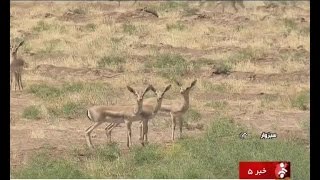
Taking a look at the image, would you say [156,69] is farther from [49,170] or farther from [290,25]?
[49,170]

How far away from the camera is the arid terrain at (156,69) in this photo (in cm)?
1662

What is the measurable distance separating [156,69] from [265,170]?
14345 millimetres

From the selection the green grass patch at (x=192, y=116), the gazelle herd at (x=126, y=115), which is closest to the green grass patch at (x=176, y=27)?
the green grass patch at (x=192, y=116)

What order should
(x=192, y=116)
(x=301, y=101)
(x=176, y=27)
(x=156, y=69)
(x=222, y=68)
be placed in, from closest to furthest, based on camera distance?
(x=192, y=116) → (x=301, y=101) → (x=222, y=68) → (x=156, y=69) → (x=176, y=27)

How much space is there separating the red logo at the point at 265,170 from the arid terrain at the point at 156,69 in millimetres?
2957

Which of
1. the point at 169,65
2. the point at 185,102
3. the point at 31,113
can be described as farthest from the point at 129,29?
the point at 185,102

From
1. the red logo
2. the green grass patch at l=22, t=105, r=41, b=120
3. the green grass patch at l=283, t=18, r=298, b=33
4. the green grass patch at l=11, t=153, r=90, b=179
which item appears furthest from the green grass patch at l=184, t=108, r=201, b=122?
the green grass patch at l=283, t=18, r=298, b=33

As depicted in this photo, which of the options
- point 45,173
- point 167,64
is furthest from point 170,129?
point 167,64

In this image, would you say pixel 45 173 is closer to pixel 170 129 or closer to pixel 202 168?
pixel 202 168

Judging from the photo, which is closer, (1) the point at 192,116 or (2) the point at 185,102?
(2) the point at 185,102

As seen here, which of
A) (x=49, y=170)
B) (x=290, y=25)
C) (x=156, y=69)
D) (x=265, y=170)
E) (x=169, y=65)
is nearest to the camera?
(x=265, y=170)

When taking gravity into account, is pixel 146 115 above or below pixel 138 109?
below

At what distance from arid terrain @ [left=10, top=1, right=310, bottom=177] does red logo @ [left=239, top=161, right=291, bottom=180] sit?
9.70 feet

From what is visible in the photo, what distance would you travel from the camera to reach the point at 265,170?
11281 millimetres
